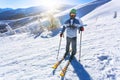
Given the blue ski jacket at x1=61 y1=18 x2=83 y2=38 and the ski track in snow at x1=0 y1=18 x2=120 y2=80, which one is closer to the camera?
the ski track in snow at x1=0 y1=18 x2=120 y2=80

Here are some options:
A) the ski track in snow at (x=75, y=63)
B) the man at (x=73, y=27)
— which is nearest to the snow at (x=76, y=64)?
the ski track in snow at (x=75, y=63)

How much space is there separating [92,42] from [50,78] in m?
4.53

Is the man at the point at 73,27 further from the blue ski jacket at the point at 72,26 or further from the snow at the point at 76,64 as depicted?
the snow at the point at 76,64

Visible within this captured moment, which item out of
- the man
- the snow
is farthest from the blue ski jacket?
the snow

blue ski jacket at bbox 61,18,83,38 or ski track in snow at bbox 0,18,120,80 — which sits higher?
blue ski jacket at bbox 61,18,83,38

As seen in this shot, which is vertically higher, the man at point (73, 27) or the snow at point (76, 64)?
the man at point (73, 27)

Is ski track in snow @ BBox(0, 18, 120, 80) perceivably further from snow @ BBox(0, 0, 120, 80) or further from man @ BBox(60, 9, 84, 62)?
man @ BBox(60, 9, 84, 62)

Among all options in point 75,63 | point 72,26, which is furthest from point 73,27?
point 75,63

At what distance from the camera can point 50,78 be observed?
7.34 meters

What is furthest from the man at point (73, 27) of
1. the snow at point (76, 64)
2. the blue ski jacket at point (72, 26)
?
the snow at point (76, 64)

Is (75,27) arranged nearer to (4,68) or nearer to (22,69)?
(22,69)

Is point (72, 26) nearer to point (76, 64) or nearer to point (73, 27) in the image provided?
point (73, 27)

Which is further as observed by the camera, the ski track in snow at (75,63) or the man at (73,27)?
the man at (73,27)

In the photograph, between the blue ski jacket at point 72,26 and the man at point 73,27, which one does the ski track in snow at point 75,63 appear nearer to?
the man at point 73,27
